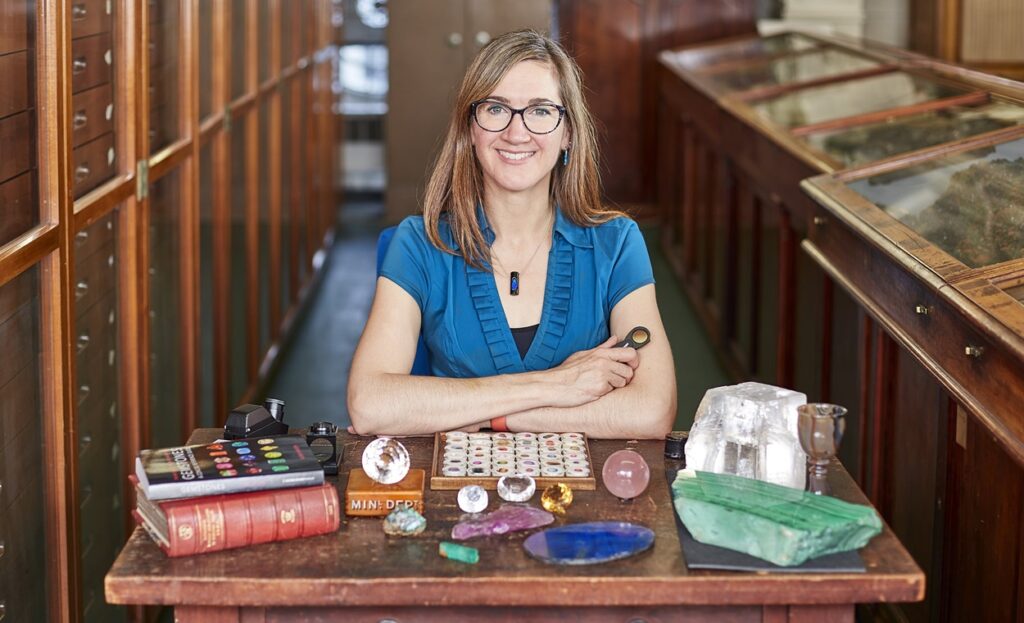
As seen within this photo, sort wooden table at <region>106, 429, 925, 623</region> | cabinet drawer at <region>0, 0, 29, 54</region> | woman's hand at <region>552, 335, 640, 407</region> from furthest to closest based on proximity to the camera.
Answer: woman's hand at <region>552, 335, 640, 407</region>, cabinet drawer at <region>0, 0, 29, 54</region>, wooden table at <region>106, 429, 925, 623</region>

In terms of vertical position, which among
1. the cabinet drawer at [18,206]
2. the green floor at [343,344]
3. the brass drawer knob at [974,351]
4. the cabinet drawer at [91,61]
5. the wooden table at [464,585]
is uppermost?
the cabinet drawer at [91,61]

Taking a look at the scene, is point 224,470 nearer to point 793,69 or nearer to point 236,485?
point 236,485

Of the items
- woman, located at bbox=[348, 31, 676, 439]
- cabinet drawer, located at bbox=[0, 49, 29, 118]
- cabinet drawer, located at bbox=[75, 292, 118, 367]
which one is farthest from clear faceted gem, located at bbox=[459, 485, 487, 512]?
cabinet drawer, located at bbox=[75, 292, 118, 367]

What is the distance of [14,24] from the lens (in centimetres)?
234

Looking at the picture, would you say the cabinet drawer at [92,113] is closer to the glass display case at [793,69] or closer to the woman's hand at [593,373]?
the woman's hand at [593,373]

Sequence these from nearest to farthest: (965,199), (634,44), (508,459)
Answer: (508,459)
(965,199)
(634,44)

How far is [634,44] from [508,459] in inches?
292

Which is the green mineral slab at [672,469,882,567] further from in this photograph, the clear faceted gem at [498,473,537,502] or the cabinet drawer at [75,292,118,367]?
the cabinet drawer at [75,292,118,367]

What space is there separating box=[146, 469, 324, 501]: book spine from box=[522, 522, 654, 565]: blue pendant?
34 centimetres

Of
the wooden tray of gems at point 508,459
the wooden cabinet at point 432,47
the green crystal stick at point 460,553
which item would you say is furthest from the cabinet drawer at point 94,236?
the wooden cabinet at point 432,47

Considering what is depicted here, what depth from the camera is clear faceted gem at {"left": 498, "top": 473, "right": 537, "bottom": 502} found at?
6.77ft

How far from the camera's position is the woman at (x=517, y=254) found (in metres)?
2.74

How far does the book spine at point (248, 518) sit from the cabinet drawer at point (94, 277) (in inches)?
44.7

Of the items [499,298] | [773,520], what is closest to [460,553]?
[773,520]
